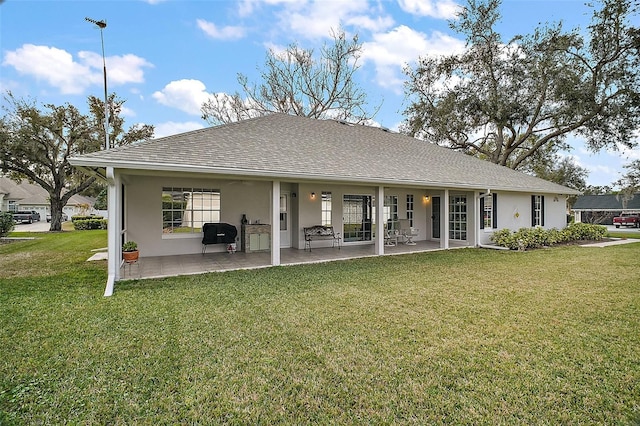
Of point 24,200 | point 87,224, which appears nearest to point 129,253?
point 87,224

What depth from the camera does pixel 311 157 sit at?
9180 mm

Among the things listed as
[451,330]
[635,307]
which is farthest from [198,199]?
[635,307]

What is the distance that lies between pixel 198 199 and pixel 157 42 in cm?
841

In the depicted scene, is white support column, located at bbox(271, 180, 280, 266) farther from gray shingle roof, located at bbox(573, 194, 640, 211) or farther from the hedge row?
gray shingle roof, located at bbox(573, 194, 640, 211)

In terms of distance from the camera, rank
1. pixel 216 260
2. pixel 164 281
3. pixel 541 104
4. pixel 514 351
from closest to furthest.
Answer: pixel 514 351 → pixel 164 281 → pixel 216 260 → pixel 541 104

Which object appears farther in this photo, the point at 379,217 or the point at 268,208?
the point at 268,208

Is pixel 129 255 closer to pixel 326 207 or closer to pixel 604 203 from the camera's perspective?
pixel 326 207

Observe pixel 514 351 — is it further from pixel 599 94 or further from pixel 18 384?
pixel 599 94

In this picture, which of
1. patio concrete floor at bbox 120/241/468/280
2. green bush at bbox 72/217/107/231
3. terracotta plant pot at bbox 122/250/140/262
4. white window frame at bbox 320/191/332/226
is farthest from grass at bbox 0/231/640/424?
green bush at bbox 72/217/107/231

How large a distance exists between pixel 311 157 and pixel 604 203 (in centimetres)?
3297

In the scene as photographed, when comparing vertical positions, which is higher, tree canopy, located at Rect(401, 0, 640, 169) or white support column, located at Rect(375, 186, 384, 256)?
tree canopy, located at Rect(401, 0, 640, 169)

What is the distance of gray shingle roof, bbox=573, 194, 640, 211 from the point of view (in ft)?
92.2

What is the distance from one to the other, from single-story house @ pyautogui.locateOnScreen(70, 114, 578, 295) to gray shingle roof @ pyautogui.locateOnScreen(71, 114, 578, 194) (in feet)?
0.12

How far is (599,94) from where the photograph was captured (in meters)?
17.3
